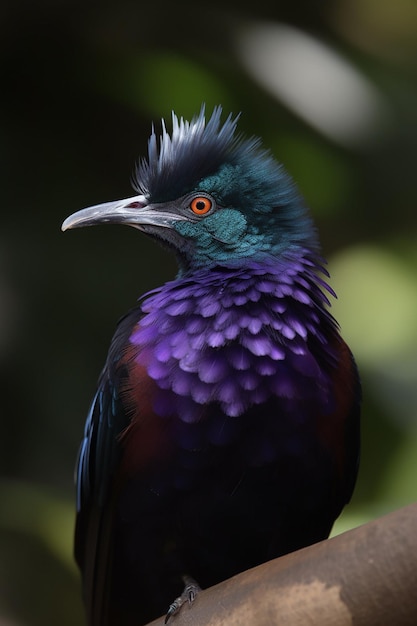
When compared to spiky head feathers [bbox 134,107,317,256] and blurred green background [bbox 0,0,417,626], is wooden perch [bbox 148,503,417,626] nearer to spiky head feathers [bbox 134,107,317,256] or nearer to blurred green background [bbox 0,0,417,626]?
spiky head feathers [bbox 134,107,317,256]

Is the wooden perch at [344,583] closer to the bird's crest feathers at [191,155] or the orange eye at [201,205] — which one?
the orange eye at [201,205]

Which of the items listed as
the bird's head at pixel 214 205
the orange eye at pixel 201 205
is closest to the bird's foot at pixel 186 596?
the bird's head at pixel 214 205

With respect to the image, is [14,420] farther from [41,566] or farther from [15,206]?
[15,206]

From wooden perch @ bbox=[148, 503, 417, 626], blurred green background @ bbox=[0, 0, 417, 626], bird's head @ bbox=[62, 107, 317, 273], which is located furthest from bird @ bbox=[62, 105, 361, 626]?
blurred green background @ bbox=[0, 0, 417, 626]

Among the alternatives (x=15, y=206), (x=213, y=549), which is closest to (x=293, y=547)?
(x=213, y=549)

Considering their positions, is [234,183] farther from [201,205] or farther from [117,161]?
[117,161]

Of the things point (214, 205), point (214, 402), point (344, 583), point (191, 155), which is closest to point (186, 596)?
point (214, 402)
